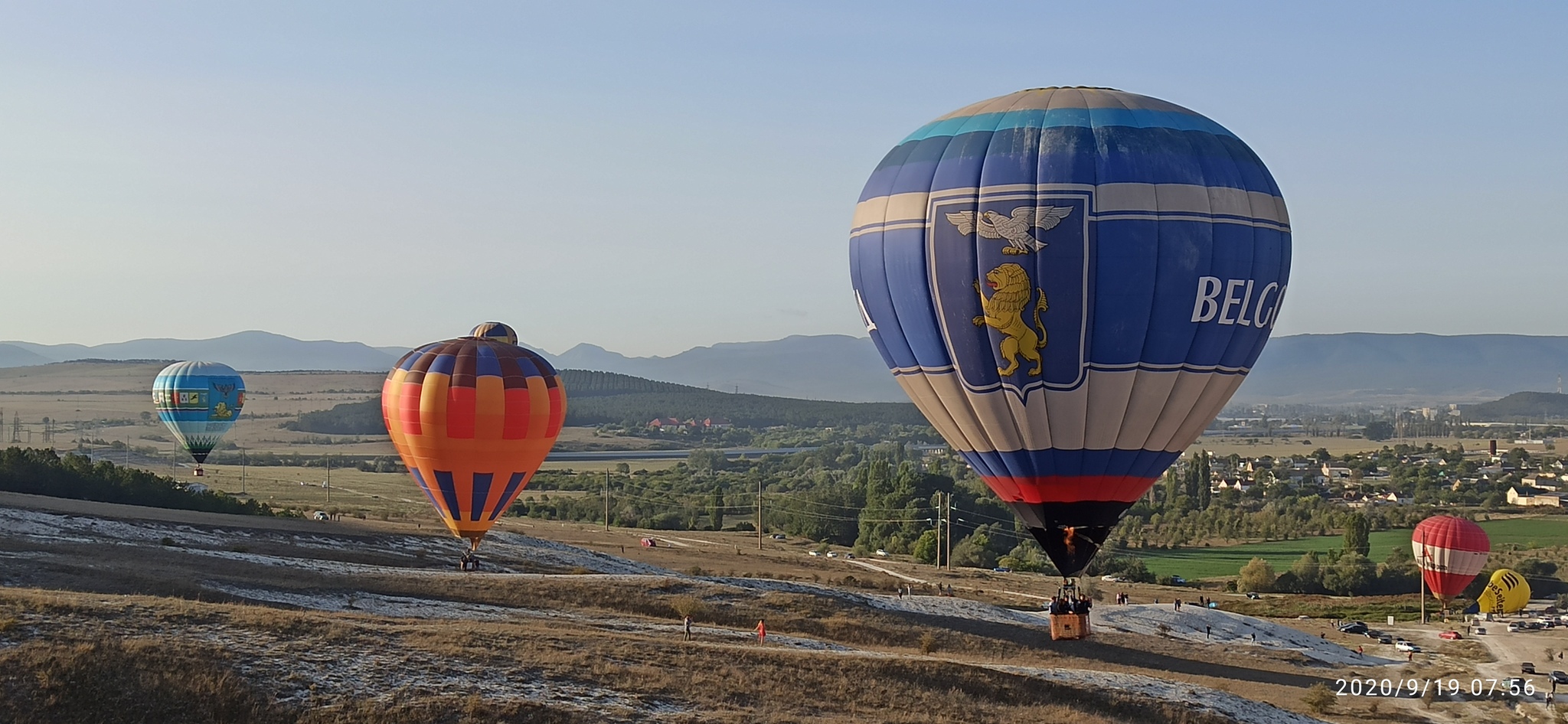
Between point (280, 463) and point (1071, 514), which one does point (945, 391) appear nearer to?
point (1071, 514)

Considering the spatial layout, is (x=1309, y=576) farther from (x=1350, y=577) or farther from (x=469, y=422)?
(x=469, y=422)

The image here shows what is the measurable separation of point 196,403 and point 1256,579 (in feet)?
189

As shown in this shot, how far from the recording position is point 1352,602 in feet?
246

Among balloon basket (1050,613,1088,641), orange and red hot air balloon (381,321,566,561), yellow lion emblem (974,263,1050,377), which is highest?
yellow lion emblem (974,263,1050,377)

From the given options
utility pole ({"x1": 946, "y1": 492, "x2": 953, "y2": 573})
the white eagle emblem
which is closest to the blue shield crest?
the white eagle emblem

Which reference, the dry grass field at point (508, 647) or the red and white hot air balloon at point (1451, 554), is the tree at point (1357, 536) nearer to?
the red and white hot air balloon at point (1451, 554)

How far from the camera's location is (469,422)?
41.3 m

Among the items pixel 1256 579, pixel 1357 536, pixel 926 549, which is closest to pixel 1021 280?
pixel 1256 579

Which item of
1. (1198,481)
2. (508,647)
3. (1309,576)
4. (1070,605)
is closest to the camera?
(1070,605)

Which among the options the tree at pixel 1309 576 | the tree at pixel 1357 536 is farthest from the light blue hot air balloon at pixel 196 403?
the tree at pixel 1357 536

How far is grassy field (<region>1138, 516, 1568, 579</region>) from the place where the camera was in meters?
91.2

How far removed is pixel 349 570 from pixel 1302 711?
2775cm

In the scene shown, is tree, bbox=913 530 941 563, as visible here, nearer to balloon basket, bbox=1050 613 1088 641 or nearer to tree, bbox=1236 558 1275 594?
tree, bbox=1236 558 1275 594

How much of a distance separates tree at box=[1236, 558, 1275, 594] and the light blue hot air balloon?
2180 inches
